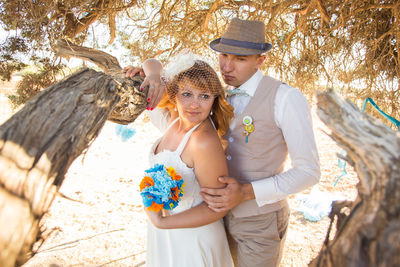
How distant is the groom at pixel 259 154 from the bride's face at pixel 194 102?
13.1 inches

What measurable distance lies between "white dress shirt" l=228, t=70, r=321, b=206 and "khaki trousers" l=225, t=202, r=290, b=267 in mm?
218

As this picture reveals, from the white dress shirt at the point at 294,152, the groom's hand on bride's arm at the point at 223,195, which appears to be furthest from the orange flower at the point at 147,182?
the white dress shirt at the point at 294,152

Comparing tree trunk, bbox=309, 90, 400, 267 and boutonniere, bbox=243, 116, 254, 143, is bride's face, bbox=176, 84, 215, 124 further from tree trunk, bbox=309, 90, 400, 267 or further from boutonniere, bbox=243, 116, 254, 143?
tree trunk, bbox=309, 90, 400, 267

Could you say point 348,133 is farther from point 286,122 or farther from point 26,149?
point 26,149

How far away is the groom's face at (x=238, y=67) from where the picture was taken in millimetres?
2584

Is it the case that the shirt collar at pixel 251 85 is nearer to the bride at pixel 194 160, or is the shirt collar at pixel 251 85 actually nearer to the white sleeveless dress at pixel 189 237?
the bride at pixel 194 160

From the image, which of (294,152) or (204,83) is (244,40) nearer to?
(204,83)

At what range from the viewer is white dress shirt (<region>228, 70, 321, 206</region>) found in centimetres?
224

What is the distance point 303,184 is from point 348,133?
127 centimetres

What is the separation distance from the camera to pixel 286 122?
89.4 inches

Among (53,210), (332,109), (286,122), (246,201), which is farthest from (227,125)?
(53,210)

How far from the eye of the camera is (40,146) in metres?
1.26

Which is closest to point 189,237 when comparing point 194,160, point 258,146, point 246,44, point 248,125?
point 194,160

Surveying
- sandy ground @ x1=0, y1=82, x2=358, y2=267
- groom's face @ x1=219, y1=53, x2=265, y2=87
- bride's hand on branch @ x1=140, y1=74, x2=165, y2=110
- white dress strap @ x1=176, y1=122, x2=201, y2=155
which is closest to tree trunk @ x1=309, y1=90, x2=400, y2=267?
white dress strap @ x1=176, y1=122, x2=201, y2=155
